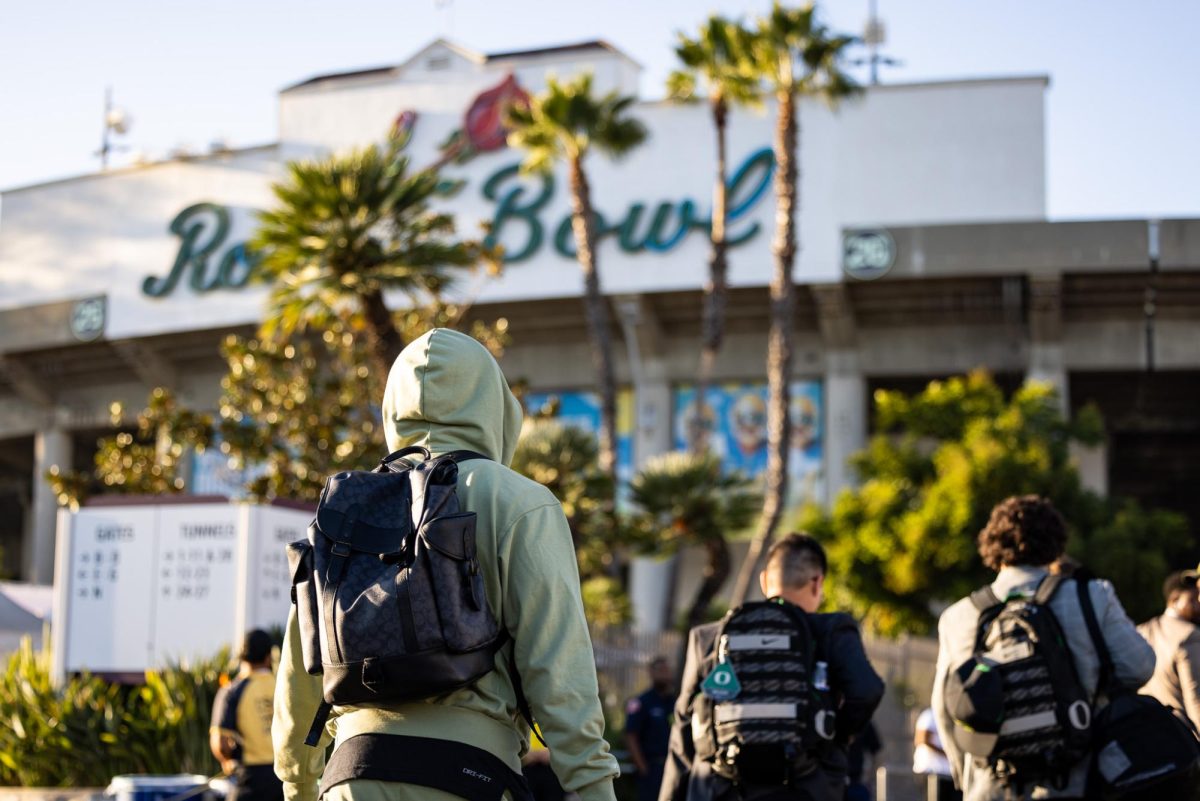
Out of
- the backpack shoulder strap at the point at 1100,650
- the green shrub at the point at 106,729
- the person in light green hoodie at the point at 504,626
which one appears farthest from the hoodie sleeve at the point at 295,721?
the green shrub at the point at 106,729

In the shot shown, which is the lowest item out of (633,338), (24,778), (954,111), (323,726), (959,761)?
(24,778)

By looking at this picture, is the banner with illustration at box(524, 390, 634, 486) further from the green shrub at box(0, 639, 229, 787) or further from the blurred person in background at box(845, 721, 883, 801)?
the blurred person in background at box(845, 721, 883, 801)

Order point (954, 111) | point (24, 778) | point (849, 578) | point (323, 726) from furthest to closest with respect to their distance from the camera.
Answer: point (954, 111), point (849, 578), point (24, 778), point (323, 726)

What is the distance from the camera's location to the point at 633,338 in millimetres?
37969

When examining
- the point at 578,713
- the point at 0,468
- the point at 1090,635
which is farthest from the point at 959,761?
the point at 0,468

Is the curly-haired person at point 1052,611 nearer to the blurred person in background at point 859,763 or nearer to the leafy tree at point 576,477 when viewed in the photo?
Answer: the blurred person in background at point 859,763

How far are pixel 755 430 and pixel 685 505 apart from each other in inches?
458

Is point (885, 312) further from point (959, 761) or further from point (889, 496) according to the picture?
point (959, 761)

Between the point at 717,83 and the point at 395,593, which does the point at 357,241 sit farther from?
the point at 395,593

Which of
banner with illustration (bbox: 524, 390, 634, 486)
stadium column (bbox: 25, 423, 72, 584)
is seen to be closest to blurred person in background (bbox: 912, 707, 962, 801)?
banner with illustration (bbox: 524, 390, 634, 486)

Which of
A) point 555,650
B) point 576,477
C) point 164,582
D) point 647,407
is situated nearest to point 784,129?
point 576,477

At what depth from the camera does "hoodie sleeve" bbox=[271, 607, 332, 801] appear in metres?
3.57

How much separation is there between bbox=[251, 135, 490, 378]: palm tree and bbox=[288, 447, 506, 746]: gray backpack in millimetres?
15269

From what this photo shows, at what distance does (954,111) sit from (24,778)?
27220 mm
